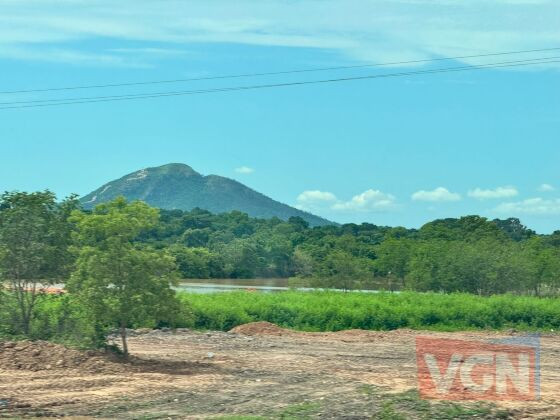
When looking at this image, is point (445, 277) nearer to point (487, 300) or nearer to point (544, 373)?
point (487, 300)

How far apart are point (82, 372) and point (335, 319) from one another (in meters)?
17.4

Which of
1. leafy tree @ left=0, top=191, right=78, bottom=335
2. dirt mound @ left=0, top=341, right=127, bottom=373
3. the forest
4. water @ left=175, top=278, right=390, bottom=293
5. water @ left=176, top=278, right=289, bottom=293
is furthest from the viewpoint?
the forest

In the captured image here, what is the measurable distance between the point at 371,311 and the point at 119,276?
18.1 m

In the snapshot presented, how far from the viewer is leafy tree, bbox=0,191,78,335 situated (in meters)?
21.3

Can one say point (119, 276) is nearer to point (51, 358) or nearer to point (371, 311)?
point (51, 358)

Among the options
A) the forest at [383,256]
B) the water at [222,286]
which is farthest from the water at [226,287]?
the forest at [383,256]

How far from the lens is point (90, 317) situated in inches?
764

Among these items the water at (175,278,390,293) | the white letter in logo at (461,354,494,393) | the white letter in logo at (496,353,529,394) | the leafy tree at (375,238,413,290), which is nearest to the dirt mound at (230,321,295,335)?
the water at (175,278,390,293)

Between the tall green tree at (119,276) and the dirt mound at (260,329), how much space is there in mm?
11659

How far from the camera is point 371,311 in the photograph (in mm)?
35375

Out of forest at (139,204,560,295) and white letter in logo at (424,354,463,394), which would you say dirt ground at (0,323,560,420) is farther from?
forest at (139,204,560,295)

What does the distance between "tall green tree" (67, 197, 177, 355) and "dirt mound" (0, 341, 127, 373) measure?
2.78 ft

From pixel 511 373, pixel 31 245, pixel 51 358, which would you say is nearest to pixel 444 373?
pixel 511 373

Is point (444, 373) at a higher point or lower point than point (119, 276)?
lower
